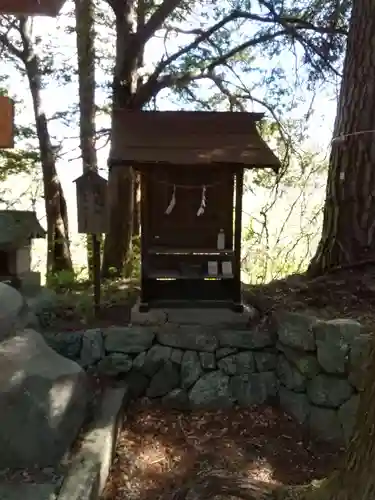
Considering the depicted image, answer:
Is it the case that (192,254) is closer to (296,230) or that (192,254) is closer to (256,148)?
(256,148)

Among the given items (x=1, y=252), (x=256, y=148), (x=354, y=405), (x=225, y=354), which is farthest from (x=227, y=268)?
(x=1, y=252)

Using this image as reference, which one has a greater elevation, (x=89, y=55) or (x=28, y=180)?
(x=89, y=55)

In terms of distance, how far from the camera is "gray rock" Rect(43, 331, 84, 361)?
428cm

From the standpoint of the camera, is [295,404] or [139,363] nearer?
[295,404]

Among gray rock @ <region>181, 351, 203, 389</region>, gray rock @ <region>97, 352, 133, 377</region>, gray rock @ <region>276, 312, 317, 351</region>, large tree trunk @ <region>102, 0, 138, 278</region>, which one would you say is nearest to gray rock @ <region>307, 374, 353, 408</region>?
gray rock @ <region>276, 312, 317, 351</region>

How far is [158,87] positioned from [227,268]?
3.35 m

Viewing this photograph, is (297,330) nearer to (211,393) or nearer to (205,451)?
(211,393)

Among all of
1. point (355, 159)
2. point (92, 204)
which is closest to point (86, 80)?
point (92, 204)

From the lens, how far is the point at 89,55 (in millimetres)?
7547

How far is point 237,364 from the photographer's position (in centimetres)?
432

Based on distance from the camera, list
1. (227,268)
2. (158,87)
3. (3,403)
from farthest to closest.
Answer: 1. (158,87)
2. (227,268)
3. (3,403)

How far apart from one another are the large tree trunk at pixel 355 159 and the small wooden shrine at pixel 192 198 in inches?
35.1

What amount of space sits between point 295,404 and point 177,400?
946 millimetres

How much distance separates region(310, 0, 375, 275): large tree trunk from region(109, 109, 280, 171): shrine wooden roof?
2.86 feet
